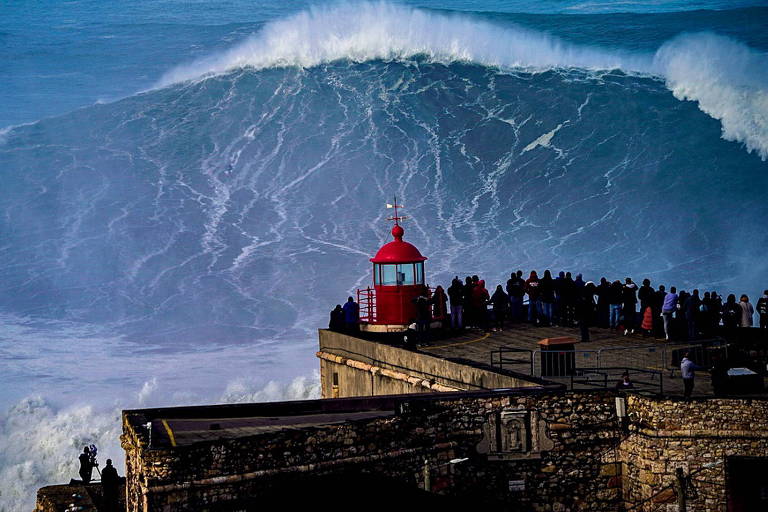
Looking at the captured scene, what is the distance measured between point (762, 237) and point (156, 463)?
46.7m

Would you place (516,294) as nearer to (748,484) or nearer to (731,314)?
(731,314)

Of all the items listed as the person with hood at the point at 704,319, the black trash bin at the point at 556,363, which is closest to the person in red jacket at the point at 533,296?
the person with hood at the point at 704,319

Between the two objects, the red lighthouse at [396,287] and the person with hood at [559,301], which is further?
the red lighthouse at [396,287]

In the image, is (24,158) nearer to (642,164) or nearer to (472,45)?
(472,45)

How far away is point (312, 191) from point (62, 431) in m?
20.8

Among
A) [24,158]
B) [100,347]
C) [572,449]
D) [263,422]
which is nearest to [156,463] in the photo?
[263,422]

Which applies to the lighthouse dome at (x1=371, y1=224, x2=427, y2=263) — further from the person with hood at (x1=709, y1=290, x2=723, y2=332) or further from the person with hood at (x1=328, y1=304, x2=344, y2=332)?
the person with hood at (x1=709, y1=290, x2=723, y2=332)

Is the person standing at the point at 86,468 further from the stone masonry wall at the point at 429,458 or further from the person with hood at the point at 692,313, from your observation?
the person with hood at the point at 692,313

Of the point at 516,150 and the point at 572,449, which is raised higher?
the point at 516,150

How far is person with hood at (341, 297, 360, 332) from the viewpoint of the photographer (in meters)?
25.1

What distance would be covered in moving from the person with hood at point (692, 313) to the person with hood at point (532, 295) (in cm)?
382

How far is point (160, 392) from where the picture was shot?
169 ft

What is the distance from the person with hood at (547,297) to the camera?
81.1 feet

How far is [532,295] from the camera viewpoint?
25.1 metres
